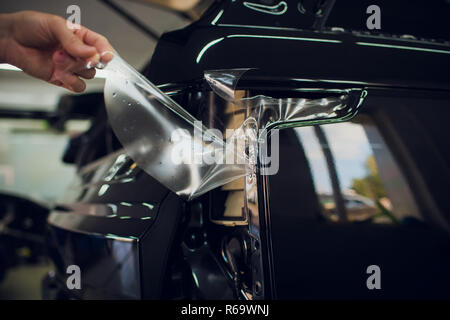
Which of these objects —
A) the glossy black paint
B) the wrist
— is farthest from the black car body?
the wrist

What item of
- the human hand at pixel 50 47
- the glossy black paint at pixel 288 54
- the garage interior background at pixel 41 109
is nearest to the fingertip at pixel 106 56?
the human hand at pixel 50 47

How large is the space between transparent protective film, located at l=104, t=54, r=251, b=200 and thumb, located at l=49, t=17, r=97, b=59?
0.21 ft

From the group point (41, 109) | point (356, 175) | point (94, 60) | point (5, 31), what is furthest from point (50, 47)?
point (41, 109)

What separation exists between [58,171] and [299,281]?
8162 mm

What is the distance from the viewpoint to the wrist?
949mm

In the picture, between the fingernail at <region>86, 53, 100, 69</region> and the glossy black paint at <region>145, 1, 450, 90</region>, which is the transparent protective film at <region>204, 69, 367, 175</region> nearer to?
the glossy black paint at <region>145, 1, 450, 90</region>

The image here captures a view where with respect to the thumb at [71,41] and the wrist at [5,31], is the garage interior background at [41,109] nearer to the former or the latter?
the wrist at [5,31]

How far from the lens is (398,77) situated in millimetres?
Result: 988

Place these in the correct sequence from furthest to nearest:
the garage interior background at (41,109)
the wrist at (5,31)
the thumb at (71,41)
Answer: the garage interior background at (41,109) → the wrist at (5,31) → the thumb at (71,41)

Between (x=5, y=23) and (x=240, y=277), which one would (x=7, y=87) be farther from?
(x=240, y=277)

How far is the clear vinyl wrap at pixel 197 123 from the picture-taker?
85 cm

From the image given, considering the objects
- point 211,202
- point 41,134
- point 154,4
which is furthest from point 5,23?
point 41,134

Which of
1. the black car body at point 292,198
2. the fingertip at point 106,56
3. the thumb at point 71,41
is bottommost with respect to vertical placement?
the black car body at point 292,198
